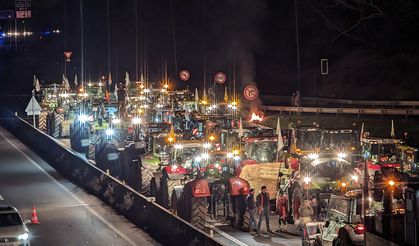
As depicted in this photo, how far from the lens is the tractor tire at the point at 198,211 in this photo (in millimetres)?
19859

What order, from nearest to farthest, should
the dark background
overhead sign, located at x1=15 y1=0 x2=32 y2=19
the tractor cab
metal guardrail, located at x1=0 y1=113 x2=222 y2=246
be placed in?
the tractor cab, metal guardrail, located at x1=0 y1=113 x2=222 y2=246, the dark background, overhead sign, located at x1=15 y1=0 x2=32 y2=19

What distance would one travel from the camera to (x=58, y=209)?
77.6ft

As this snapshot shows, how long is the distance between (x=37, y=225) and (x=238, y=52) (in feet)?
97.1

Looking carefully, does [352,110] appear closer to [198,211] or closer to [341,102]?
[341,102]

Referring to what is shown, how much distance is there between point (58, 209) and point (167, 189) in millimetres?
3817

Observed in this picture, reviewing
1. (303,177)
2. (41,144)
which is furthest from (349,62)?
(303,177)

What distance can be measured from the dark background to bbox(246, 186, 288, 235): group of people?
92.7 ft

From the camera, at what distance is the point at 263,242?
18.9 metres

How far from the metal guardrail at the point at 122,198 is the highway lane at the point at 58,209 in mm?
287

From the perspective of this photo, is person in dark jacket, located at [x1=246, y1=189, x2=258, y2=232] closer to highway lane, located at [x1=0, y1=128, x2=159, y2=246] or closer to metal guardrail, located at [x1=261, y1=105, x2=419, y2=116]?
highway lane, located at [x1=0, y1=128, x2=159, y2=246]

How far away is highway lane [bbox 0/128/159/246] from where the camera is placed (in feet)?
64.3

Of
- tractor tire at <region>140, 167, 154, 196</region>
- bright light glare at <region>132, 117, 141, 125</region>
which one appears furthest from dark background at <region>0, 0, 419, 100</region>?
tractor tire at <region>140, 167, 154, 196</region>

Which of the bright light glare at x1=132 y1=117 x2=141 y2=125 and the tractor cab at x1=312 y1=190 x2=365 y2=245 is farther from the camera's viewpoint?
the bright light glare at x1=132 y1=117 x2=141 y2=125

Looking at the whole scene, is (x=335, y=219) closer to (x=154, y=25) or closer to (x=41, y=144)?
(x=41, y=144)
